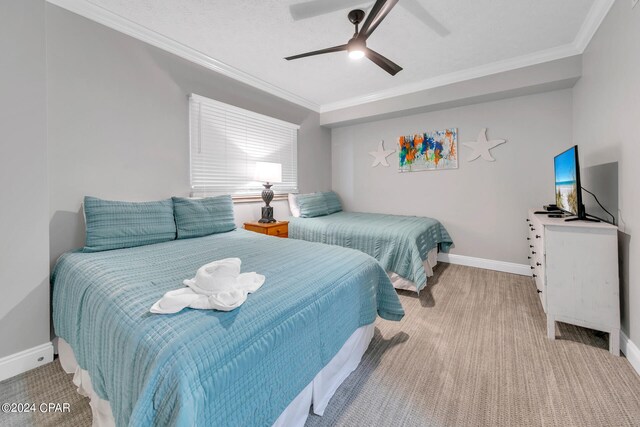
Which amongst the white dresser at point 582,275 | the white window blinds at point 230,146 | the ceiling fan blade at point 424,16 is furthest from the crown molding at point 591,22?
the white window blinds at point 230,146

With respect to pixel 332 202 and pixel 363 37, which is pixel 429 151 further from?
pixel 363 37

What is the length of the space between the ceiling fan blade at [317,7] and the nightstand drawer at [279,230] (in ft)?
7.09

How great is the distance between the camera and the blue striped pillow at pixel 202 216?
243cm

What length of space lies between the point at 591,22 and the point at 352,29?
2001 mm

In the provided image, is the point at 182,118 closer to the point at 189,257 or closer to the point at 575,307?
the point at 189,257

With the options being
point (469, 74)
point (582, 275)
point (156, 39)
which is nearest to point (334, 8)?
point (156, 39)

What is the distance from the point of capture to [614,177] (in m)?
2.01

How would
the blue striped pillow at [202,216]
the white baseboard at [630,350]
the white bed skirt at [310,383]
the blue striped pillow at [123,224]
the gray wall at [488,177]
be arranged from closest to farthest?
the white bed skirt at [310,383]
the white baseboard at [630,350]
the blue striped pillow at [123,224]
the blue striped pillow at [202,216]
the gray wall at [488,177]

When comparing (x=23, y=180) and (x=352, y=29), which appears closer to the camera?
(x=23, y=180)

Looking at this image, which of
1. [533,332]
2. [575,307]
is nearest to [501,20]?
[575,307]

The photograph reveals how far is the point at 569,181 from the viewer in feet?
7.34

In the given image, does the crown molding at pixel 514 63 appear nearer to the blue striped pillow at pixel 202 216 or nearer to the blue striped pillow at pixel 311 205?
the blue striped pillow at pixel 311 205

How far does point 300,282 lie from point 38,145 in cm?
196

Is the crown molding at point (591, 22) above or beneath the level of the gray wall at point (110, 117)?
above
